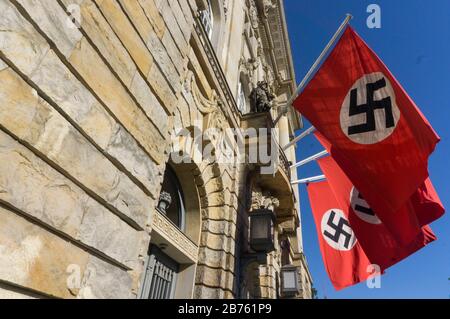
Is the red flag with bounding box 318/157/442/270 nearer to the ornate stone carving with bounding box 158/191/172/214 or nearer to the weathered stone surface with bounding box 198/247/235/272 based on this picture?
the weathered stone surface with bounding box 198/247/235/272

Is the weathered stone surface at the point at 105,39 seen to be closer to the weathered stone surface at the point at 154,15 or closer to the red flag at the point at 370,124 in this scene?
the weathered stone surface at the point at 154,15

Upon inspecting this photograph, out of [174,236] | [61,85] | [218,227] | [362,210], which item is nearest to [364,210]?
[362,210]

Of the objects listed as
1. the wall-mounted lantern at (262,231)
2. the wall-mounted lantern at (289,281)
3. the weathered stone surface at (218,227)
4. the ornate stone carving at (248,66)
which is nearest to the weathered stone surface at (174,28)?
the weathered stone surface at (218,227)

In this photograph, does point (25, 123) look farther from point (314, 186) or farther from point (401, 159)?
point (314, 186)

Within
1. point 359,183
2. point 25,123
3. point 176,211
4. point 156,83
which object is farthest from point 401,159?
point 25,123

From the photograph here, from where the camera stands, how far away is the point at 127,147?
9.83 feet

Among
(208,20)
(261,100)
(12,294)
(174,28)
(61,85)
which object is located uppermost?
(208,20)

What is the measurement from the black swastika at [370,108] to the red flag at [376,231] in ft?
5.25

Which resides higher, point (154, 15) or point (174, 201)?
point (154, 15)

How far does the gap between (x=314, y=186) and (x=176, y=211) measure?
14.8 ft

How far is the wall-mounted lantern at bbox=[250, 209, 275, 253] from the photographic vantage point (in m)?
7.50

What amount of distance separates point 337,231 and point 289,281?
4213 millimetres

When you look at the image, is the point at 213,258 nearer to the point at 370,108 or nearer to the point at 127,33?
the point at 370,108

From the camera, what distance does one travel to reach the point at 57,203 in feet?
7.04
